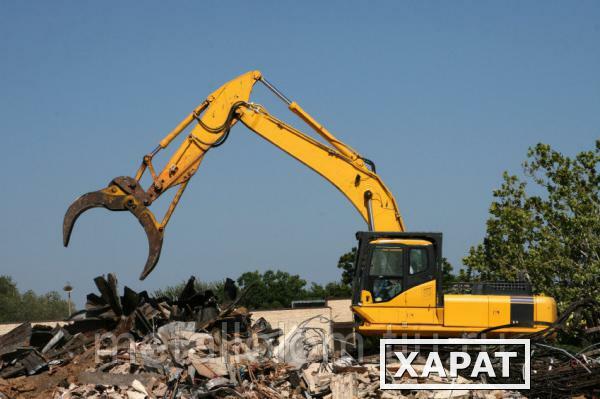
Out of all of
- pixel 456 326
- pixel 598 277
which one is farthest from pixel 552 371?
pixel 598 277

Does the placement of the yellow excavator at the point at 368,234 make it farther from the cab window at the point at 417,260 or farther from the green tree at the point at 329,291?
the green tree at the point at 329,291

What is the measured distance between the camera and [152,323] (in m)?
16.9

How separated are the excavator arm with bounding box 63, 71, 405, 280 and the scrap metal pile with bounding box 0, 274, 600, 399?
2.02 m

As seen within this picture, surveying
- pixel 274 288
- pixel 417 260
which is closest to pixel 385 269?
pixel 417 260

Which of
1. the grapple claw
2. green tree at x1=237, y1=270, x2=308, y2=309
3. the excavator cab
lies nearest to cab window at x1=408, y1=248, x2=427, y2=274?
the excavator cab

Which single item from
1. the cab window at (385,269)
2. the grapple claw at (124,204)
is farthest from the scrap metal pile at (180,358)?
the cab window at (385,269)

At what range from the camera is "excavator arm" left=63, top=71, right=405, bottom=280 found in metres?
17.8

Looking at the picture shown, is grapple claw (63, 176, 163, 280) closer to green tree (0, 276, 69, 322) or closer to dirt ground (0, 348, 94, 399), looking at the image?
dirt ground (0, 348, 94, 399)

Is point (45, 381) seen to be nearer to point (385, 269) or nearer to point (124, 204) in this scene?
point (124, 204)

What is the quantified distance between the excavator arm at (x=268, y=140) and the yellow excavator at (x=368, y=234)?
2cm

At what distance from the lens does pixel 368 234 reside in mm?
16609

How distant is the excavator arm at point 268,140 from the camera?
17797 mm

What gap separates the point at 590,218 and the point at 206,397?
16465mm

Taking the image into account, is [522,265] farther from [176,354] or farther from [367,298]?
[176,354]
